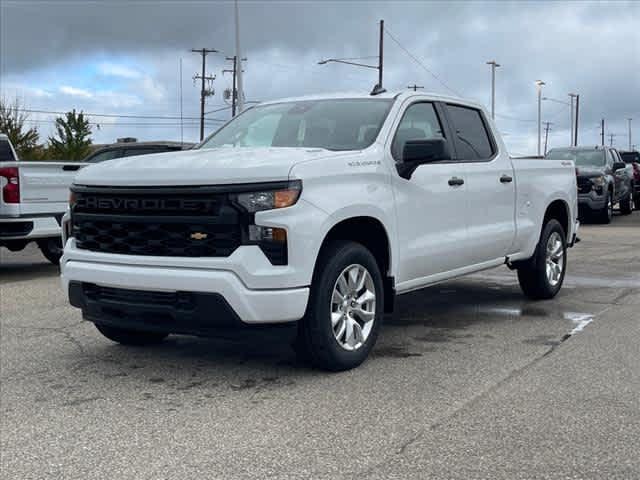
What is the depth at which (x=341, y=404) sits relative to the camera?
15.9 feet

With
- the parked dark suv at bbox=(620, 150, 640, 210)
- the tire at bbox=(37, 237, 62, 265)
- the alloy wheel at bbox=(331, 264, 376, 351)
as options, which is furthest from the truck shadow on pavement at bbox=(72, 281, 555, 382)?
the parked dark suv at bbox=(620, 150, 640, 210)

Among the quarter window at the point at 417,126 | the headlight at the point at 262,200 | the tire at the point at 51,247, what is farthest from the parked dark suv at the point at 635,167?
the headlight at the point at 262,200

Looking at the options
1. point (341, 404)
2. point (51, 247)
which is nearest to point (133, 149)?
point (51, 247)

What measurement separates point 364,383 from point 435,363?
2.43 feet

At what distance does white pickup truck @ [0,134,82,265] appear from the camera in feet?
34.1

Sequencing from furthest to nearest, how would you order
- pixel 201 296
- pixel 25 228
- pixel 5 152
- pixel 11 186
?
pixel 5 152, pixel 25 228, pixel 11 186, pixel 201 296

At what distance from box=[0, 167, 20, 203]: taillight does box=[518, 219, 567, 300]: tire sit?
608 cm

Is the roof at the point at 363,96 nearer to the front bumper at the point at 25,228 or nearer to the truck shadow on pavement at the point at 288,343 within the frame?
the truck shadow on pavement at the point at 288,343

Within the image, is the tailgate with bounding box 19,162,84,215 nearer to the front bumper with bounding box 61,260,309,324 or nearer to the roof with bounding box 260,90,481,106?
the roof with bounding box 260,90,481,106

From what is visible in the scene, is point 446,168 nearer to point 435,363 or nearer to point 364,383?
point 435,363

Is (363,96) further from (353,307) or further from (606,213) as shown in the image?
(606,213)

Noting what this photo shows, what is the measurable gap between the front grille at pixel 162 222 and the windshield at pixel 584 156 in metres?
18.1

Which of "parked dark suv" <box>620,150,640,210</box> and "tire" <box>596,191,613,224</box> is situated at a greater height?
"parked dark suv" <box>620,150,640,210</box>

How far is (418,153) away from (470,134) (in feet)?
5.35
